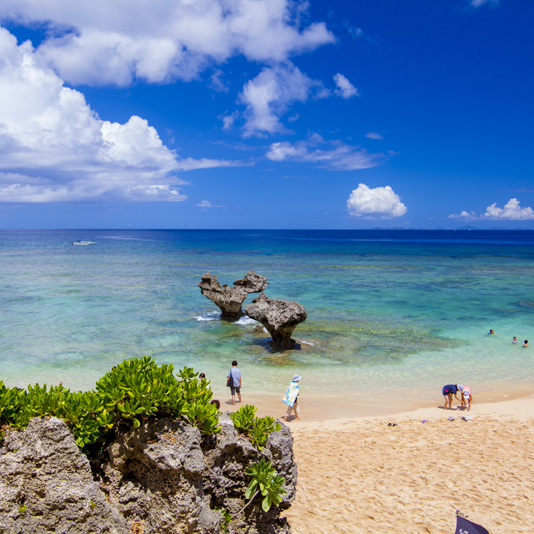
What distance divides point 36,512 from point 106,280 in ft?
138

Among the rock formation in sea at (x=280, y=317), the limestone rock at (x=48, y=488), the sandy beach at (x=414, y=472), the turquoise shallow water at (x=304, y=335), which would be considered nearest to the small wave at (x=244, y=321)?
the turquoise shallow water at (x=304, y=335)

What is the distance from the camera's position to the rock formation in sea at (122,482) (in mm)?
4660

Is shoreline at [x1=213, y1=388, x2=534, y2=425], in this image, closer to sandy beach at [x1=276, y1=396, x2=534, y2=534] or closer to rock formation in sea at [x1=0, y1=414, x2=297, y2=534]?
sandy beach at [x1=276, y1=396, x2=534, y2=534]

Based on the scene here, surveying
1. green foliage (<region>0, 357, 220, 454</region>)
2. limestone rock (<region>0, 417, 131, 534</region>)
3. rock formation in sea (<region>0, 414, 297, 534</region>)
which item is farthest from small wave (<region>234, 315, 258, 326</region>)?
limestone rock (<region>0, 417, 131, 534</region>)

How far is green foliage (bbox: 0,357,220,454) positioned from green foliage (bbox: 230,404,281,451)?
2.61ft

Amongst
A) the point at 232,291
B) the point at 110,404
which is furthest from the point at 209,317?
the point at 110,404

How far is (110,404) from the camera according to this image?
493 centimetres

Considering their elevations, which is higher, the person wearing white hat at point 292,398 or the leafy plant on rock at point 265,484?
the leafy plant on rock at point 265,484

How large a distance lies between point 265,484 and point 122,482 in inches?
75.0

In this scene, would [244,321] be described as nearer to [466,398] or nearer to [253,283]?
[253,283]

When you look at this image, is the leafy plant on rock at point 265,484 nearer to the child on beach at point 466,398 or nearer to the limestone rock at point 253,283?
the child on beach at point 466,398

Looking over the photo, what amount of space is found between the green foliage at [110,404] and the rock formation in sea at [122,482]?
0.59 ft

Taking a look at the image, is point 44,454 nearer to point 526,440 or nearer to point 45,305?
point 526,440

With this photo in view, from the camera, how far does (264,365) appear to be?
1809cm
